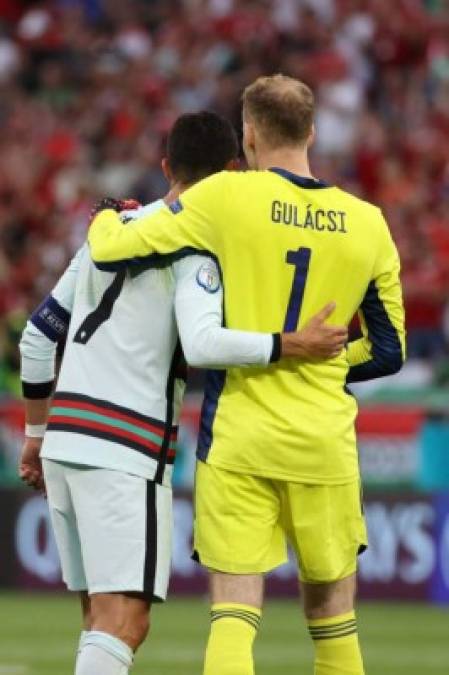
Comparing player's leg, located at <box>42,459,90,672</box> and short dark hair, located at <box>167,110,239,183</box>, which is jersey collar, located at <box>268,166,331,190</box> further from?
player's leg, located at <box>42,459,90,672</box>

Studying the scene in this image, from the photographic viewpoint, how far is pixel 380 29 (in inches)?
746

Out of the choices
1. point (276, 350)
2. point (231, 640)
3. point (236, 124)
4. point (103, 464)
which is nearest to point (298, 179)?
point (276, 350)

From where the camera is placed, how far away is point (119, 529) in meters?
5.82

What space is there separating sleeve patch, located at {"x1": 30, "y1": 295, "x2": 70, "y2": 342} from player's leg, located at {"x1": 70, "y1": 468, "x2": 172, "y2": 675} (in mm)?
547

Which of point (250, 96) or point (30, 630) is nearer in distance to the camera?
point (250, 96)

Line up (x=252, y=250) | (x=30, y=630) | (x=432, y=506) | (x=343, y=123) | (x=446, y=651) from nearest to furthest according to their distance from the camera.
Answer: (x=252, y=250) → (x=446, y=651) → (x=30, y=630) → (x=432, y=506) → (x=343, y=123)

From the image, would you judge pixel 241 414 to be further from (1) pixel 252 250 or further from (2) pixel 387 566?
(2) pixel 387 566

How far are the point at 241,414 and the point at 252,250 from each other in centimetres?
49

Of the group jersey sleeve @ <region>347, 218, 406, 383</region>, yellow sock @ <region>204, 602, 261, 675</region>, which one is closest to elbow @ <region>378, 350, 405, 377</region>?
jersey sleeve @ <region>347, 218, 406, 383</region>

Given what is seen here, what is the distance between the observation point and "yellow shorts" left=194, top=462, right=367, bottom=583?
582 cm

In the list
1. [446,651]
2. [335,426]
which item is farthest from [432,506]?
[335,426]

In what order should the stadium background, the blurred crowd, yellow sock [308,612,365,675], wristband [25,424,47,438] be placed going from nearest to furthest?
yellow sock [308,612,365,675] → wristband [25,424,47,438] → the stadium background → the blurred crowd

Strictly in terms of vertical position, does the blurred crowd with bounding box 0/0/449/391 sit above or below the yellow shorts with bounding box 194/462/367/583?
above

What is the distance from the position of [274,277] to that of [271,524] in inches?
29.1
